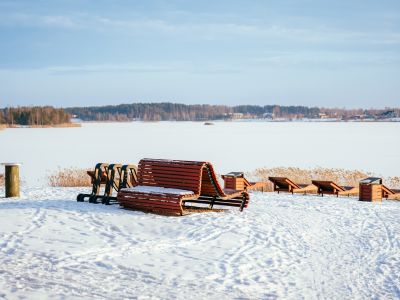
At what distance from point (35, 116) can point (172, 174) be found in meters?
138

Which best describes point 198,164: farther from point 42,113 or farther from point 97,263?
point 42,113

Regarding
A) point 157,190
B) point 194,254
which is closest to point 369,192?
point 157,190

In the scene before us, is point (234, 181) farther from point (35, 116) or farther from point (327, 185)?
point (35, 116)

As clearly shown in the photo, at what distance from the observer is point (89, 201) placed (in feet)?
43.4

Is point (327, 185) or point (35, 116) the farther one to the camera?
point (35, 116)

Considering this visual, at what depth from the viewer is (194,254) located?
28.0 feet

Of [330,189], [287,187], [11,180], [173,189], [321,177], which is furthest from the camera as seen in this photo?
[321,177]

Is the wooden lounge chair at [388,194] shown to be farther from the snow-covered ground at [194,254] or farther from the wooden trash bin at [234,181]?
the snow-covered ground at [194,254]

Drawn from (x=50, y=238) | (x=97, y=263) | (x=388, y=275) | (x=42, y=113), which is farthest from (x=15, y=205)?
(x=42, y=113)

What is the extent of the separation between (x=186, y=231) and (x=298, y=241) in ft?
6.56

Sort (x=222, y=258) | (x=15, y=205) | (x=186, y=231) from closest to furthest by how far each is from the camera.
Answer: (x=222, y=258) < (x=186, y=231) < (x=15, y=205)

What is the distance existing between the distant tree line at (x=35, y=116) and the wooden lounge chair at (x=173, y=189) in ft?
448

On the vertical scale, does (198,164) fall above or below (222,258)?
above

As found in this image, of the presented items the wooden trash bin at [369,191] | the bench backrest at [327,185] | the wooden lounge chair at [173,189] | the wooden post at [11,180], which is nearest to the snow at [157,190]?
the wooden lounge chair at [173,189]
